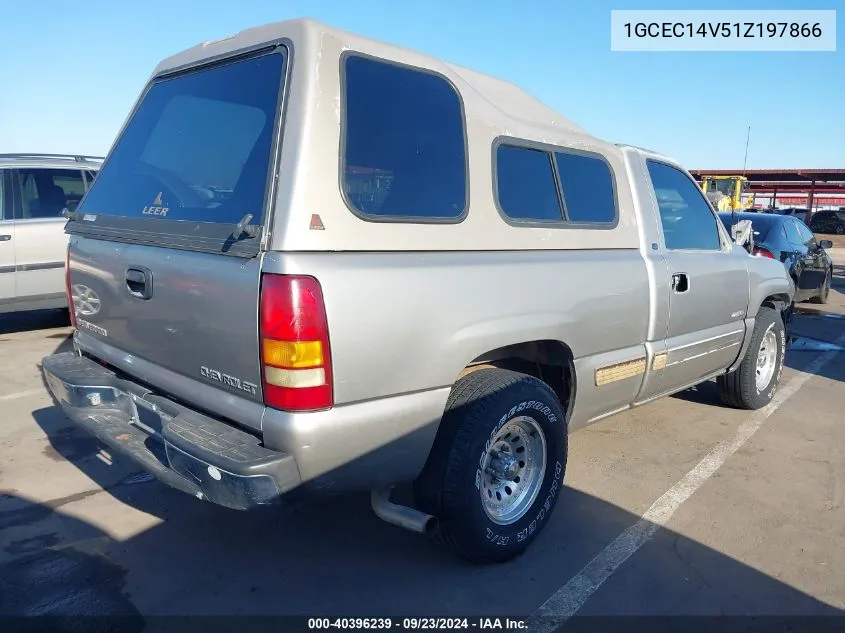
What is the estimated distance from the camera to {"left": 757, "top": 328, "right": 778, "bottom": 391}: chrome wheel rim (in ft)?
17.6

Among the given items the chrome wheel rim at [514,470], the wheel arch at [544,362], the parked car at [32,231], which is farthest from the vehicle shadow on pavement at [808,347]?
the parked car at [32,231]

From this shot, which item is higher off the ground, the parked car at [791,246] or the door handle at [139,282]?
the door handle at [139,282]

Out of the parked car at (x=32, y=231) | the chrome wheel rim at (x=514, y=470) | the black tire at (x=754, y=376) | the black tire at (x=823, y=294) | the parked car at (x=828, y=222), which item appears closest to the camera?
the chrome wheel rim at (x=514, y=470)

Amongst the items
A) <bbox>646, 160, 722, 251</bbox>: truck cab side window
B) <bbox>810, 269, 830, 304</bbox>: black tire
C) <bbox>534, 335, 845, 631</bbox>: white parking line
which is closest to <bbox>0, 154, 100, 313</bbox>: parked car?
<bbox>646, 160, 722, 251</bbox>: truck cab side window

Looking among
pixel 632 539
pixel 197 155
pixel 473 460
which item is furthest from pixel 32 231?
pixel 632 539

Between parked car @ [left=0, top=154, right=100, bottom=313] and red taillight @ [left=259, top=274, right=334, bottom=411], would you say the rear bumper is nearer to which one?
red taillight @ [left=259, top=274, right=334, bottom=411]

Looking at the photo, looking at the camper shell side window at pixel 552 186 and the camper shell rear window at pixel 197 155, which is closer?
the camper shell rear window at pixel 197 155

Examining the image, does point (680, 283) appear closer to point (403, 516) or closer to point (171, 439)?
point (403, 516)

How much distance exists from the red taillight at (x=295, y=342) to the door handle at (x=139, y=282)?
0.75 metres

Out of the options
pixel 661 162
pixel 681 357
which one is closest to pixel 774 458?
pixel 681 357

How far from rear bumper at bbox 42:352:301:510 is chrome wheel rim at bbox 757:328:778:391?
4.50m

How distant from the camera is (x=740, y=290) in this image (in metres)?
4.66

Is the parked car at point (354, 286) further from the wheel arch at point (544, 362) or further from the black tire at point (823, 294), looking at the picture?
the black tire at point (823, 294)

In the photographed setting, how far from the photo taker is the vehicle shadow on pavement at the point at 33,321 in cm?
791
